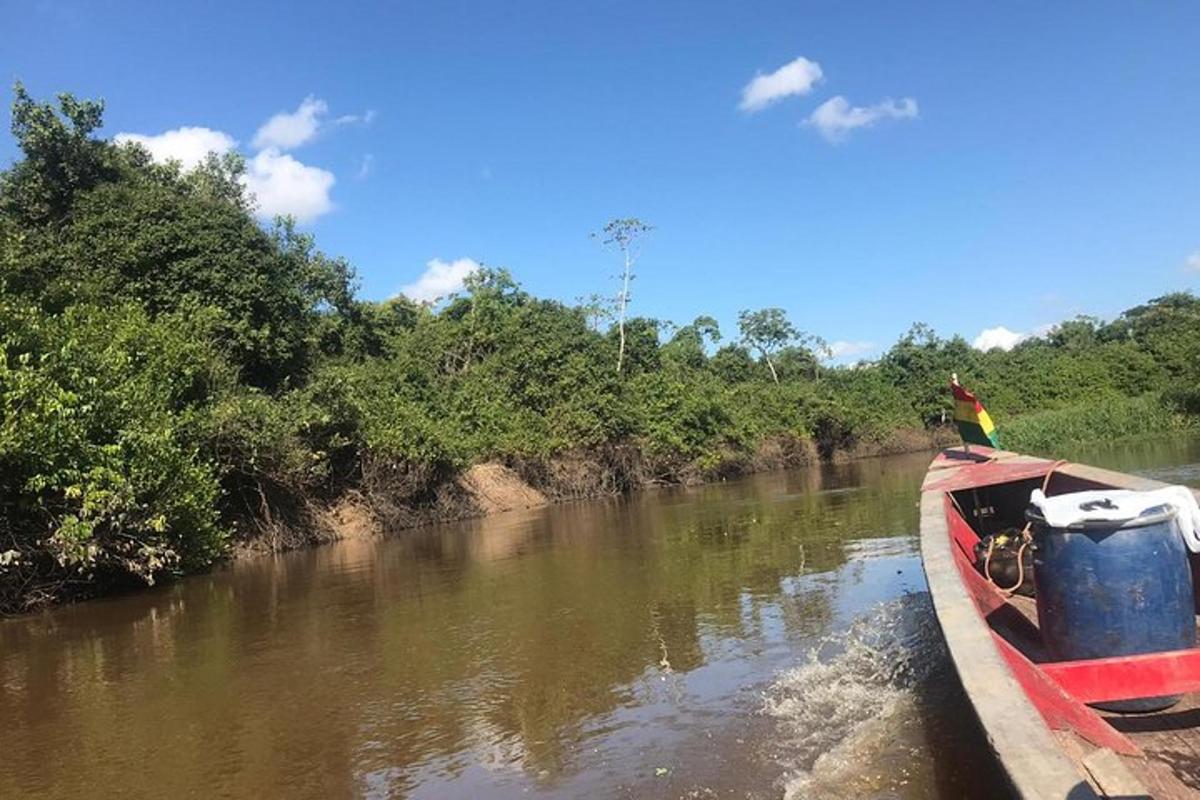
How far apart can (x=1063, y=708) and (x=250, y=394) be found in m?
17.8

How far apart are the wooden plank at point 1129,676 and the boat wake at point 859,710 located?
2.75 ft

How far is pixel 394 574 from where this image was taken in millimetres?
13445

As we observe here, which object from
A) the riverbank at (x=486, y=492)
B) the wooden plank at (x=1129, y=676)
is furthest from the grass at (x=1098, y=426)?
the wooden plank at (x=1129, y=676)

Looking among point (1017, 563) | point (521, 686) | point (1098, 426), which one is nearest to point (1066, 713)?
point (1017, 563)

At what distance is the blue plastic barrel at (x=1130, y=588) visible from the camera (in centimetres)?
386

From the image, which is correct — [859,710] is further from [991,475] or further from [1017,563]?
[991,475]

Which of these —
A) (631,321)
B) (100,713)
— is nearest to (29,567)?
(100,713)

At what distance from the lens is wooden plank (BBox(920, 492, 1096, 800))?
2.29 meters

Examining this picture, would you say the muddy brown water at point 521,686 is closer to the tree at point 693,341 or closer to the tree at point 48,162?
the tree at point 48,162

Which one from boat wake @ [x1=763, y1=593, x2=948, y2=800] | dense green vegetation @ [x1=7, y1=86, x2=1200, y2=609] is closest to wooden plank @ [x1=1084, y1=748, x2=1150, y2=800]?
boat wake @ [x1=763, y1=593, x2=948, y2=800]

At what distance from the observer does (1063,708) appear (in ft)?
11.3

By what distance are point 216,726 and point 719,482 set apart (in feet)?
103

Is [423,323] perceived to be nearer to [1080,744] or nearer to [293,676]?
[293,676]

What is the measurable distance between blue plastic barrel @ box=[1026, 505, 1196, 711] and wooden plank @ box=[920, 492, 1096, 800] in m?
0.55
